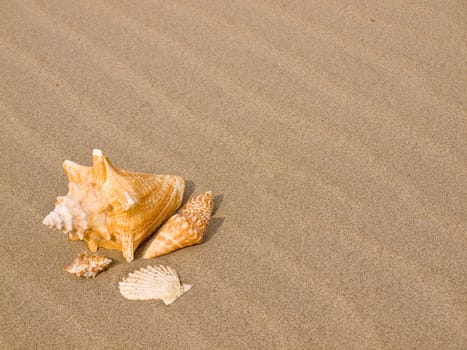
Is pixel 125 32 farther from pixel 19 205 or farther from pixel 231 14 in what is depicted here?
pixel 19 205

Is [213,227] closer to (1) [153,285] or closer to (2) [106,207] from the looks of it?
(1) [153,285]

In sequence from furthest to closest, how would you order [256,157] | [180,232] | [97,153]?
[256,157] < [180,232] < [97,153]

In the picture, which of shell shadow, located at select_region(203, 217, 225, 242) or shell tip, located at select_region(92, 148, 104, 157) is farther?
shell shadow, located at select_region(203, 217, 225, 242)

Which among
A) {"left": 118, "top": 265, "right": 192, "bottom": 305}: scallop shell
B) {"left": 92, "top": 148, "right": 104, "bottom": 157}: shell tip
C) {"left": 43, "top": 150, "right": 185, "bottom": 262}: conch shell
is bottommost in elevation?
{"left": 118, "top": 265, "right": 192, "bottom": 305}: scallop shell

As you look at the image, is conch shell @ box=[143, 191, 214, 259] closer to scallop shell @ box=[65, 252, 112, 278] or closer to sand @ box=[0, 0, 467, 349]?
sand @ box=[0, 0, 467, 349]

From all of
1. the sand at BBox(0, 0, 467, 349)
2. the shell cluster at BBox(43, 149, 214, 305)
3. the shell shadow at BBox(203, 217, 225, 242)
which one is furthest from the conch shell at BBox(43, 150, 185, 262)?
the shell shadow at BBox(203, 217, 225, 242)

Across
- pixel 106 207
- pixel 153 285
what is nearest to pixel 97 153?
pixel 106 207

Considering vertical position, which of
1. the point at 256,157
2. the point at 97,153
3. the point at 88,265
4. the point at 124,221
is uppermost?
the point at 256,157
